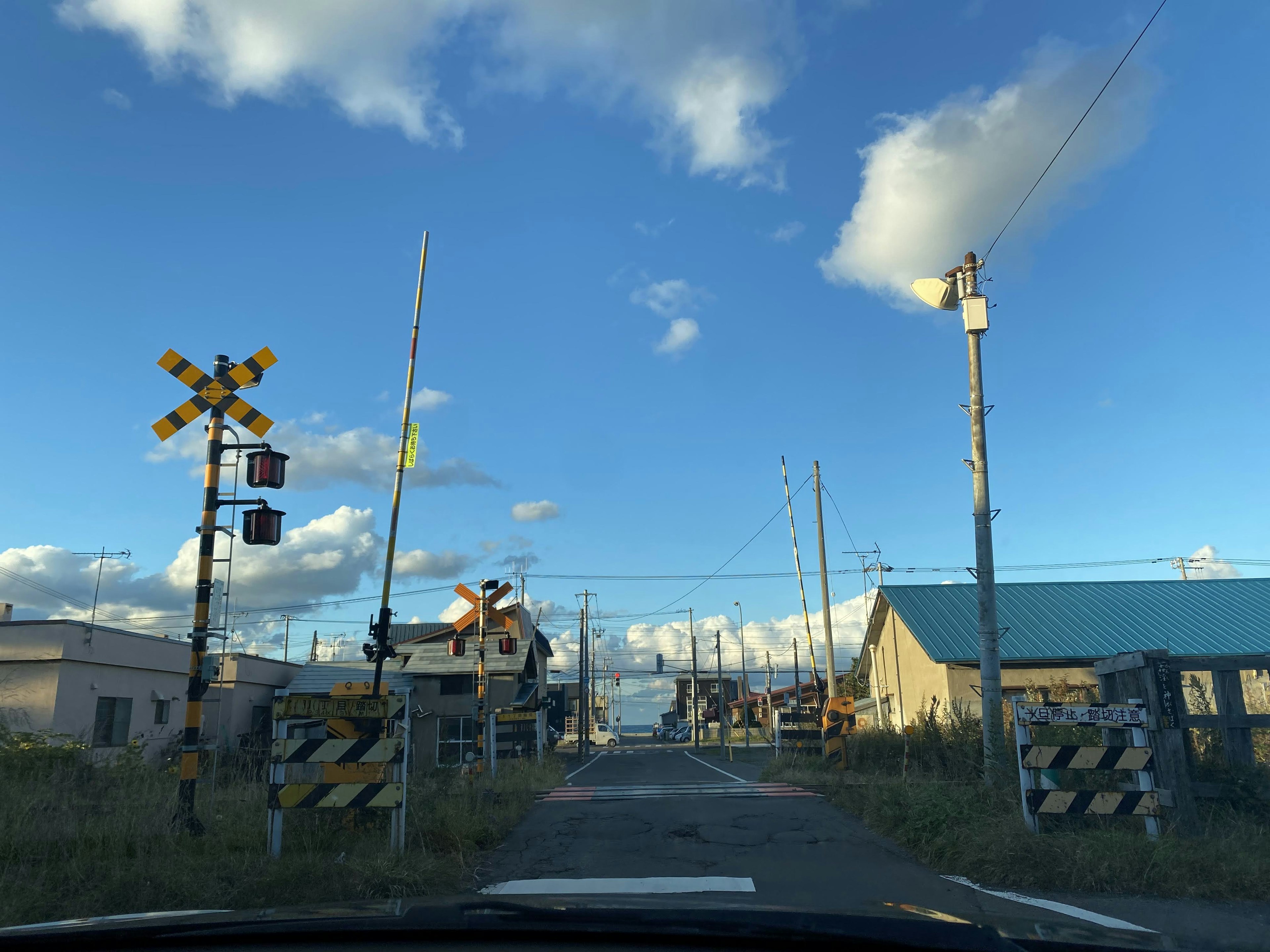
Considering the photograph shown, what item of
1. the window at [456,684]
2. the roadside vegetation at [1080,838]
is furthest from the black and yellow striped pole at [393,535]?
the window at [456,684]

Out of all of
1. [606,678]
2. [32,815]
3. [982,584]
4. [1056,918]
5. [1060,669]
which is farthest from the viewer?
[606,678]

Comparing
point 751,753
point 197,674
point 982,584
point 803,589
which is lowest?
point 751,753

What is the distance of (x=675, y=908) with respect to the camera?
12.1 feet

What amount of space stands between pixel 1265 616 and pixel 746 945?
34.5 metres

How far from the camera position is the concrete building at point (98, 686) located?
2235 cm

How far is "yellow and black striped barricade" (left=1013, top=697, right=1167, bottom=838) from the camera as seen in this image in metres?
8.01

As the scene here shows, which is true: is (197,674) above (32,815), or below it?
above

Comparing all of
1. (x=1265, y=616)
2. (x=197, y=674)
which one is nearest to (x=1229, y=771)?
(x=197, y=674)

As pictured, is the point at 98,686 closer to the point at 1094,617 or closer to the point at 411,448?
the point at 411,448

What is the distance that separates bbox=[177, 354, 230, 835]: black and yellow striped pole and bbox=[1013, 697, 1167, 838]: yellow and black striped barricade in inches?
316

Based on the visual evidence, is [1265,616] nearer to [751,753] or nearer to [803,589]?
[803,589]

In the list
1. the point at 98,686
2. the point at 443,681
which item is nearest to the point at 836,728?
the point at 98,686

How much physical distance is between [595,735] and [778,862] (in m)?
73.9

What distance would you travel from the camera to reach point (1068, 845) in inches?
293
